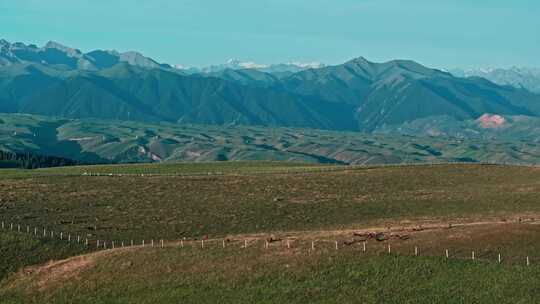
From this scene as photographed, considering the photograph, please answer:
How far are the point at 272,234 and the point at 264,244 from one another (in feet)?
41.9

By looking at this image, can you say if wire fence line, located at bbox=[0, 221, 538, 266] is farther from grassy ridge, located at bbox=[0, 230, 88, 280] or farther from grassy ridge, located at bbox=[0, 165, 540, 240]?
grassy ridge, located at bbox=[0, 165, 540, 240]

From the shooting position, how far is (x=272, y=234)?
92.2 m

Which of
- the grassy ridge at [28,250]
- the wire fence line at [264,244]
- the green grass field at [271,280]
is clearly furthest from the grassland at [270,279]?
the grassy ridge at [28,250]

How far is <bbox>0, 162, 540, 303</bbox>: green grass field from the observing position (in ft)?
215

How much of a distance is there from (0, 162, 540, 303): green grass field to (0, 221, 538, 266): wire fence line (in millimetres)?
391

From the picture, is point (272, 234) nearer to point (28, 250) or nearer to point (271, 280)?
point (271, 280)

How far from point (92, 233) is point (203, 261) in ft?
87.9

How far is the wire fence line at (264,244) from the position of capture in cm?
7188

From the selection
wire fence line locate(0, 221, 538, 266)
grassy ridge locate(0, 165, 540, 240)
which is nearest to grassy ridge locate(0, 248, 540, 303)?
wire fence line locate(0, 221, 538, 266)

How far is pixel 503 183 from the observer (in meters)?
143

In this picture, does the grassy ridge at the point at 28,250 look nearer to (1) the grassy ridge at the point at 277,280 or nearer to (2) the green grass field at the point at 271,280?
(2) the green grass field at the point at 271,280

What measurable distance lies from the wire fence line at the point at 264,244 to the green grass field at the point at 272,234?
1.28 feet

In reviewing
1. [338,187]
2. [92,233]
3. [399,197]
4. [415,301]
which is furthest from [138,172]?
[415,301]

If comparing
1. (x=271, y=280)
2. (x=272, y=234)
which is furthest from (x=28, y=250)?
(x=271, y=280)
